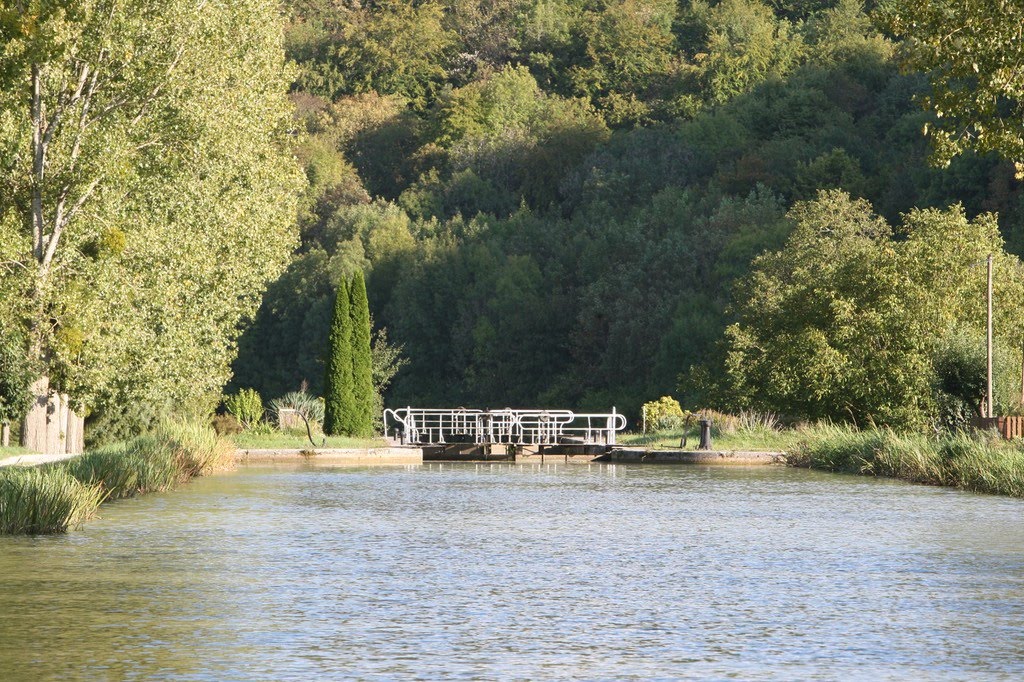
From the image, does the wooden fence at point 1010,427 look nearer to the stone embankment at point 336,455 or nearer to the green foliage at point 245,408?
the stone embankment at point 336,455

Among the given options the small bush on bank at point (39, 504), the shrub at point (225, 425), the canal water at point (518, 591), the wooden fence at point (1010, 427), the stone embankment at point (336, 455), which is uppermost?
the shrub at point (225, 425)

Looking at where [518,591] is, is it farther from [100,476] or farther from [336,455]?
[336,455]

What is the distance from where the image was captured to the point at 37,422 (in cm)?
3011

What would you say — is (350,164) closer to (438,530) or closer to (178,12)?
(178,12)

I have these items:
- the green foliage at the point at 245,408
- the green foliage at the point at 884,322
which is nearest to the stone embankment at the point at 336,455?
the green foliage at the point at 245,408

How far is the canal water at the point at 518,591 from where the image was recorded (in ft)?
31.8

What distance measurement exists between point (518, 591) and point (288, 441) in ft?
88.0

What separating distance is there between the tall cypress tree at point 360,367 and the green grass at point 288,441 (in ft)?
1.67

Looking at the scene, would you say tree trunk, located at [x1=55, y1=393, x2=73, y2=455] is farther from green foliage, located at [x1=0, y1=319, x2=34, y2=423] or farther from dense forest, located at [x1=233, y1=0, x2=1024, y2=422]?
dense forest, located at [x1=233, y1=0, x2=1024, y2=422]

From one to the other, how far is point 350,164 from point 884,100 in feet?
94.1

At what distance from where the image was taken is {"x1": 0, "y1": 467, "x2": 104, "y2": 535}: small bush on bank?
17.1 metres

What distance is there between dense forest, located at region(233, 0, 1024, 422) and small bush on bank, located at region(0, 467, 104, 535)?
37049 millimetres

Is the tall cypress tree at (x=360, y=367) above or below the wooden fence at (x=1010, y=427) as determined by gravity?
above

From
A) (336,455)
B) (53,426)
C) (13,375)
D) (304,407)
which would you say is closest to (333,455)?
(336,455)
